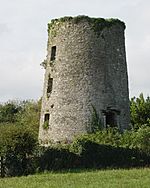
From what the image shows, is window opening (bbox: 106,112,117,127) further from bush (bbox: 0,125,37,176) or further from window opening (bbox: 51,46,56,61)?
bush (bbox: 0,125,37,176)

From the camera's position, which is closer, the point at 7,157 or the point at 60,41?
the point at 7,157

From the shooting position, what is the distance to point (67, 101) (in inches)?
1248

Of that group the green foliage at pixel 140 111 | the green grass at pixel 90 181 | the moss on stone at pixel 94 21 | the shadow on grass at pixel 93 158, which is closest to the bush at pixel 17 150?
the shadow on grass at pixel 93 158

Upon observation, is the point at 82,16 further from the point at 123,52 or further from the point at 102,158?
the point at 102,158

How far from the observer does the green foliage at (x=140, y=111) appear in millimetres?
39622

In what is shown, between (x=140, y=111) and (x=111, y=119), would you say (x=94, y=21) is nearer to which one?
(x=111, y=119)

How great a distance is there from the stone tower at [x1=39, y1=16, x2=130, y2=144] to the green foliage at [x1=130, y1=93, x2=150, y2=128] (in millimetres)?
6298

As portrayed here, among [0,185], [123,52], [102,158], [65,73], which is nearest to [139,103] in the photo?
[123,52]

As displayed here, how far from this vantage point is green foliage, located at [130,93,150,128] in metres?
39.6

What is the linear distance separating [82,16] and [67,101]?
5.77 metres

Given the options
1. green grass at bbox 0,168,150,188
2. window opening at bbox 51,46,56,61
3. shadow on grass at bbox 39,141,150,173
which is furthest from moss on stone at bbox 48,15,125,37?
green grass at bbox 0,168,150,188

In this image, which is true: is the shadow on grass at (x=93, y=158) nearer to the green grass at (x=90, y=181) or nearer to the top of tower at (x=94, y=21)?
the green grass at (x=90, y=181)

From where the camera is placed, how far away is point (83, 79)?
3161 cm

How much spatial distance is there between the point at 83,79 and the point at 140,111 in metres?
10.6
